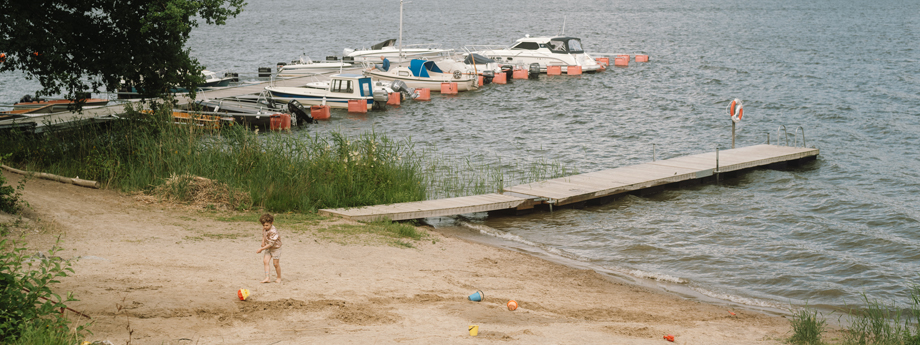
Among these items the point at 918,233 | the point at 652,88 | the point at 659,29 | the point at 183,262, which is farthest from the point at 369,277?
the point at 659,29

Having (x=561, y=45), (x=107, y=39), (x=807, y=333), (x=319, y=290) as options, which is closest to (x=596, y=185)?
(x=807, y=333)

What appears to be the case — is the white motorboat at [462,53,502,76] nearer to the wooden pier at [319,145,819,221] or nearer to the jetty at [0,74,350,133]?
the jetty at [0,74,350,133]

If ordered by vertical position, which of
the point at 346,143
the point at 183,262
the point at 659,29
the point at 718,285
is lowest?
the point at 718,285

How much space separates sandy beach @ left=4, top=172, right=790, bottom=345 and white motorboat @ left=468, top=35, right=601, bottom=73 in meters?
36.4

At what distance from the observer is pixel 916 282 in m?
12.8

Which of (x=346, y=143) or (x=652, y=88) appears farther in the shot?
(x=652, y=88)

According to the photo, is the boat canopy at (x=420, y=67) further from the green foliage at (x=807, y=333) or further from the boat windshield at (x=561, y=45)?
the green foliage at (x=807, y=333)

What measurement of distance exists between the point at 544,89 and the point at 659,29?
204 feet

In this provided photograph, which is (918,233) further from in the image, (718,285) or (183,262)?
(183,262)

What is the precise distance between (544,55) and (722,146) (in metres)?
23.3

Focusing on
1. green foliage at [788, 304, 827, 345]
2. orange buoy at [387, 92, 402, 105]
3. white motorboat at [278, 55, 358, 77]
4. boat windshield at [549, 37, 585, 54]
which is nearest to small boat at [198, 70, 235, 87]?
white motorboat at [278, 55, 358, 77]

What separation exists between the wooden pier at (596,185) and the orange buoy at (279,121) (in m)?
12.9

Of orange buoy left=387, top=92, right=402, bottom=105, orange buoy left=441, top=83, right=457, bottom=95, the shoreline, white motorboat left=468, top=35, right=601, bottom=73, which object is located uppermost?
white motorboat left=468, top=35, right=601, bottom=73

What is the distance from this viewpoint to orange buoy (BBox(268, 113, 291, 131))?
2741 cm
